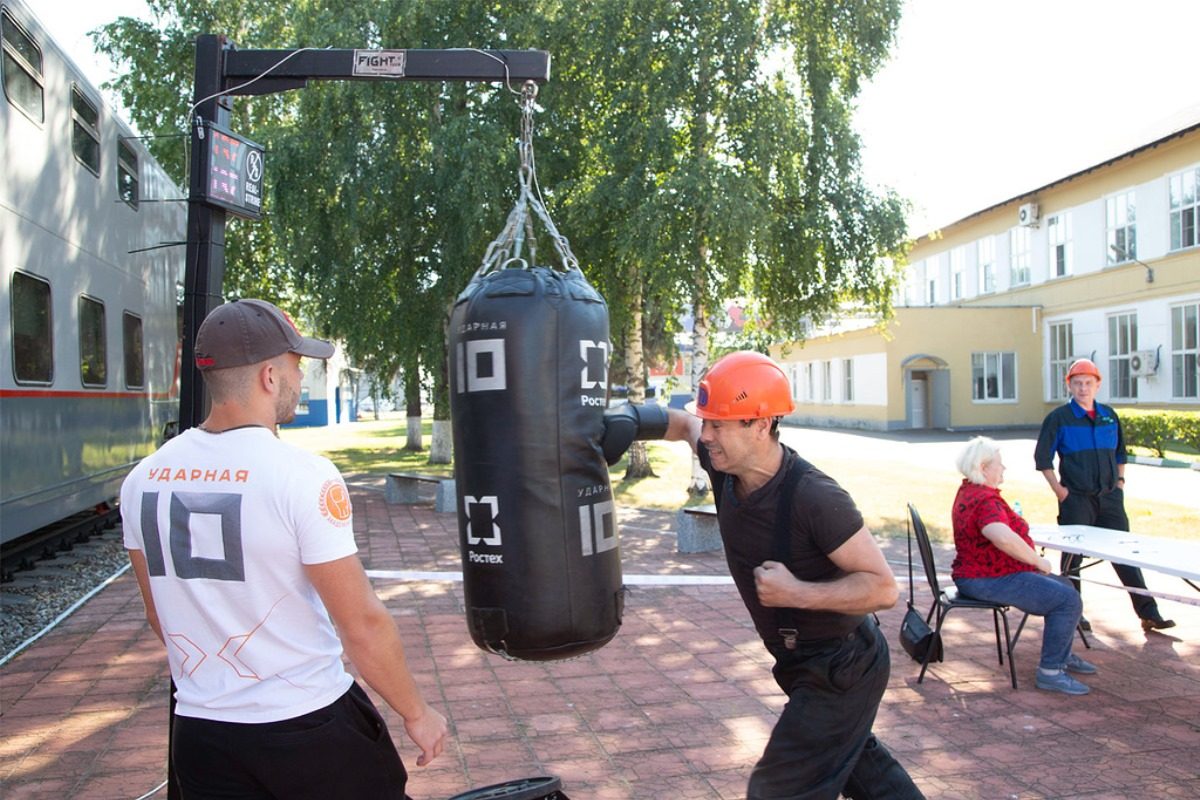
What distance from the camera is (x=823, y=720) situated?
318 centimetres

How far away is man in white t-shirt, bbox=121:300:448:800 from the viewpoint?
7.64 ft

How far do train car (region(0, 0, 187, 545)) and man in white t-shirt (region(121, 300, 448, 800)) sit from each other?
393cm

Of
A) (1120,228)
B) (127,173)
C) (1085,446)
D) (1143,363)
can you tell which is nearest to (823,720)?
(1085,446)

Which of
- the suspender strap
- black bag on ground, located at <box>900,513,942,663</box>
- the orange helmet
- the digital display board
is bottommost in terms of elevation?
black bag on ground, located at <box>900,513,942,663</box>

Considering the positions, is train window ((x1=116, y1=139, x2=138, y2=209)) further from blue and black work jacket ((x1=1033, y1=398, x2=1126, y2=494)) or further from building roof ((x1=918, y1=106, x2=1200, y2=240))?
building roof ((x1=918, y1=106, x2=1200, y2=240))

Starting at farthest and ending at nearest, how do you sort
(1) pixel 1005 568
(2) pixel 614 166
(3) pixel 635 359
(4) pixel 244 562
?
(3) pixel 635 359, (2) pixel 614 166, (1) pixel 1005 568, (4) pixel 244 562

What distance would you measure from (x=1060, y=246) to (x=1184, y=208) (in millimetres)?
6418

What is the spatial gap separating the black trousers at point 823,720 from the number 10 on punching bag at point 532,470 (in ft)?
2.38

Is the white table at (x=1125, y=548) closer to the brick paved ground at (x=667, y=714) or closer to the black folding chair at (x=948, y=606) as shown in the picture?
the black folding chair at (x=948, y=606)

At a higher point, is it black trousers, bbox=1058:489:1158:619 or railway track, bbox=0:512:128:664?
black trousers, bbox=1058:489:1158:619

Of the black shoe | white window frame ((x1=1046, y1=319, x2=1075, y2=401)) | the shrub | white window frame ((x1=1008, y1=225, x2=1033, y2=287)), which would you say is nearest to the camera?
the black shoe

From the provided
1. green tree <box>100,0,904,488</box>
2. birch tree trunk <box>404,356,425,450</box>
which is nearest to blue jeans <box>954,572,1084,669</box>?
green tree <box>100,0,904,488</box>

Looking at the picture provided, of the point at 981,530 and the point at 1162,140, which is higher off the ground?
the point at 1162,140

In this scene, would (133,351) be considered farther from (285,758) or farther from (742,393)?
(285,758)
